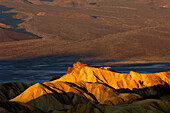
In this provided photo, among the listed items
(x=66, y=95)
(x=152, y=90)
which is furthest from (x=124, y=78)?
(x=66, y=95)

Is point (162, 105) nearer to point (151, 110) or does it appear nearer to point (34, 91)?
point (151, 110)

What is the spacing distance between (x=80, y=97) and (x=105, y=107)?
1132 inches

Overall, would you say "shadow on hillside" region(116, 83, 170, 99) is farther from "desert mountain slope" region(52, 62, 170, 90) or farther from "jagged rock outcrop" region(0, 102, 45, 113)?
"jagged rock outcrop" region(0, 102, 45, 113)

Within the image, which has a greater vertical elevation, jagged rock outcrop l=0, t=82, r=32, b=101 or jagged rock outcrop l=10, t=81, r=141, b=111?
jagged rock outcrop l=10, t=81, r=141, b=111

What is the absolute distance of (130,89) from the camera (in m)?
94.8

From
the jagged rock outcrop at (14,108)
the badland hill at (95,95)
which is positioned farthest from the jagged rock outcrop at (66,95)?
the jagged rock outcrop at (14,108)

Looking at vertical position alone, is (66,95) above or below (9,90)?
above

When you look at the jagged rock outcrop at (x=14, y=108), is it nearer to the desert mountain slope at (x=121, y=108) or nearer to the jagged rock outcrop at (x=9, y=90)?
the desert mountain slope at (x=121, y=108)

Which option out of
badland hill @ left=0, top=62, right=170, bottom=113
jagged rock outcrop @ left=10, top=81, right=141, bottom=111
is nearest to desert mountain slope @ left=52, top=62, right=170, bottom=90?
badland hill @ left=0, top=62, right=170, bottom=113

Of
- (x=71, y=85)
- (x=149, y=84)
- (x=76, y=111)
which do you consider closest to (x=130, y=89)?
(x=149, y=84)

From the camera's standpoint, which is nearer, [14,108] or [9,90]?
[14,108]

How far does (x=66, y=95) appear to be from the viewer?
78875 mm

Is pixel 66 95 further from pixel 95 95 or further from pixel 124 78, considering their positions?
pixel 124 78

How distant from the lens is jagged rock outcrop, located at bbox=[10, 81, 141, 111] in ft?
244
